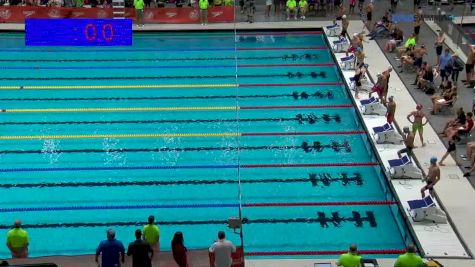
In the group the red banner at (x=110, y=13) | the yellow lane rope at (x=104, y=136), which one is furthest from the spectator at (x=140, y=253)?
the red banner at (x=110, y=13)

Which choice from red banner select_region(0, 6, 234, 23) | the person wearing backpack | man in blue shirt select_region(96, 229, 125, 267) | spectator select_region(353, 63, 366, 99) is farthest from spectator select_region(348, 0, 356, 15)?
man in blue shirt select_region(96, 229, 125, 267)

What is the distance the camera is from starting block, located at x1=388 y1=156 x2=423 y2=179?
11930mm

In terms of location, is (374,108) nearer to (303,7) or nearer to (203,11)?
(303,7)

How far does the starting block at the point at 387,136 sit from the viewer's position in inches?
522

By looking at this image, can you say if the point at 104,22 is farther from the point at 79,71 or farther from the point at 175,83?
the point at 175,83

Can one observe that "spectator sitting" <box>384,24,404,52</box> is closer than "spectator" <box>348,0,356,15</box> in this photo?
Yes

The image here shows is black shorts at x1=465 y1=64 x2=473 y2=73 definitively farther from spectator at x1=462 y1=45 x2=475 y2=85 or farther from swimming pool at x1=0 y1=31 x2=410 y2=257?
swimming pool at x1=0 y1=31 x2=410 y2=257

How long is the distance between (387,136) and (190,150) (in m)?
3.62

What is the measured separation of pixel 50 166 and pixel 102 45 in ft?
24.1

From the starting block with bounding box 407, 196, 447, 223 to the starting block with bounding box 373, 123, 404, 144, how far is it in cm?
266

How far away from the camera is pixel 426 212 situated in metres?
10.7

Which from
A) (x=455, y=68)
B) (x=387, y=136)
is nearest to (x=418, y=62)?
(x=455, y=68)

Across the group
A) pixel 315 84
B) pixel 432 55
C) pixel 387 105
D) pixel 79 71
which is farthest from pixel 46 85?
pixel 432 55

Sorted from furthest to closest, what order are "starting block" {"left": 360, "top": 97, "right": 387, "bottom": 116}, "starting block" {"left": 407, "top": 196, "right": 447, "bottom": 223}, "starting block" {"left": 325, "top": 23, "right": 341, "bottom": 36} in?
"starting block" {"left": 325, "top": 23, "right": 341, "bottom": 36} < "starting block" {"left": 360, "top": 97, "right": 387, "bottom": 116} < "starting block" {"left": 407, "top": 196, "right": 447, "bottom": 223}
